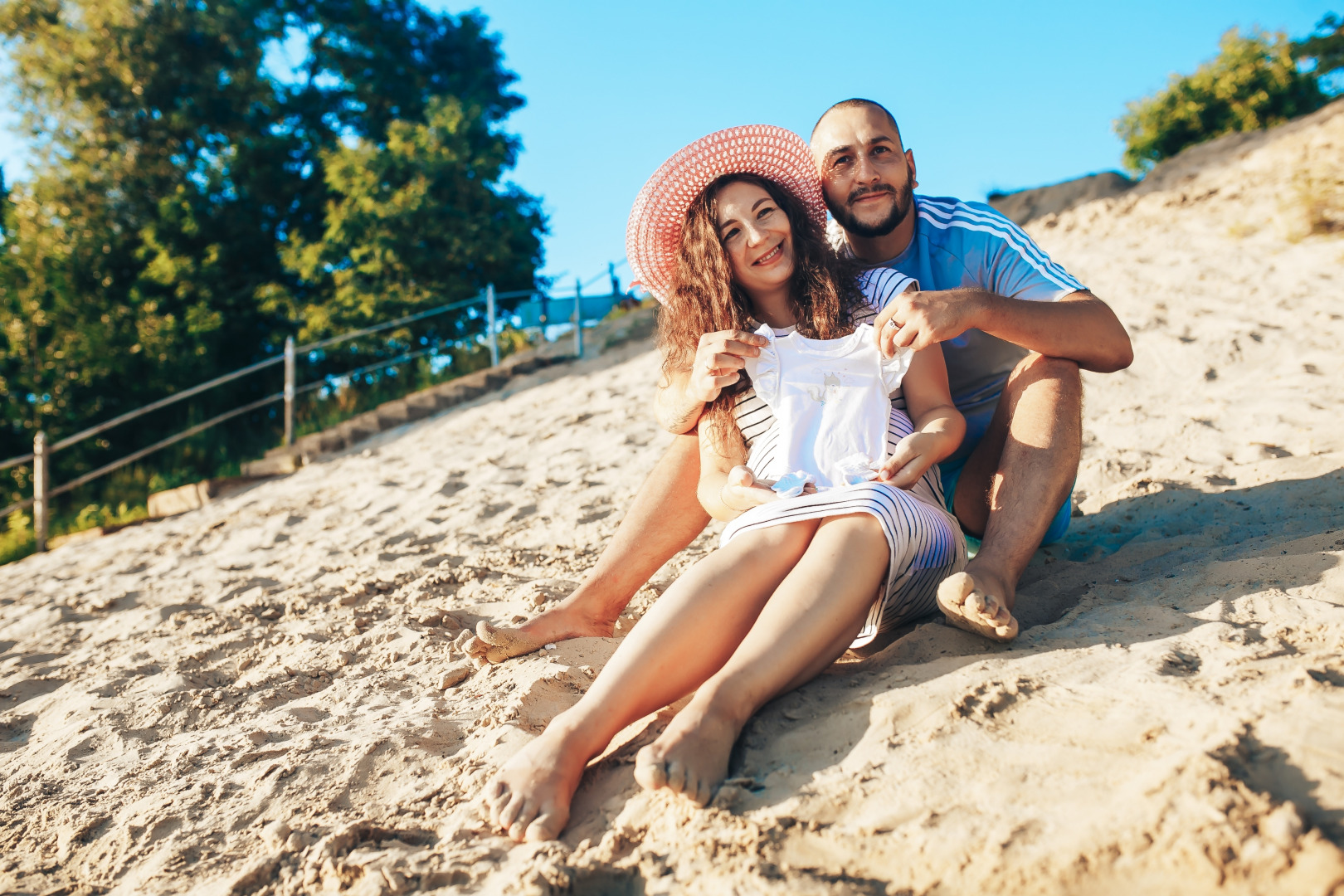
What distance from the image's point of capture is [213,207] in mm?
12320

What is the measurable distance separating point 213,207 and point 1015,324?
1310 cm

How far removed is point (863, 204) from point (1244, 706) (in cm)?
168

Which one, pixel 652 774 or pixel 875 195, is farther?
pixel 875 195

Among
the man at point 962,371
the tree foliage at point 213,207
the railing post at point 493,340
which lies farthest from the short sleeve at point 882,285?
the tree foliage at point 213,207

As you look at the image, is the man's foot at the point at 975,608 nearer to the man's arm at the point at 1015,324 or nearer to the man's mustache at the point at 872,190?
the man's arm at the point at 1015,324

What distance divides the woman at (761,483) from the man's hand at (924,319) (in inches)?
2.8

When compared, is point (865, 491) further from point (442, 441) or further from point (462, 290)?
point (462, 290)

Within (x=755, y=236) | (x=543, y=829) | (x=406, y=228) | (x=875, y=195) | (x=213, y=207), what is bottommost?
(x=543, y=829)

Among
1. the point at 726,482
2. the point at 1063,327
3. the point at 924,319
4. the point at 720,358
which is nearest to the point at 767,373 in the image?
the point at 720,358

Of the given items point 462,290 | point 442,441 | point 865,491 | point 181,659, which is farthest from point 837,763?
point 462,290

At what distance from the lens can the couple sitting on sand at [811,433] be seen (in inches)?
62.5

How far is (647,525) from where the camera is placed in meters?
2.41

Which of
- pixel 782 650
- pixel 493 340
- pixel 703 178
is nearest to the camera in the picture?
pixel 782 650

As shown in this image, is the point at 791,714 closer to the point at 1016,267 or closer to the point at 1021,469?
the point at 1021,469
